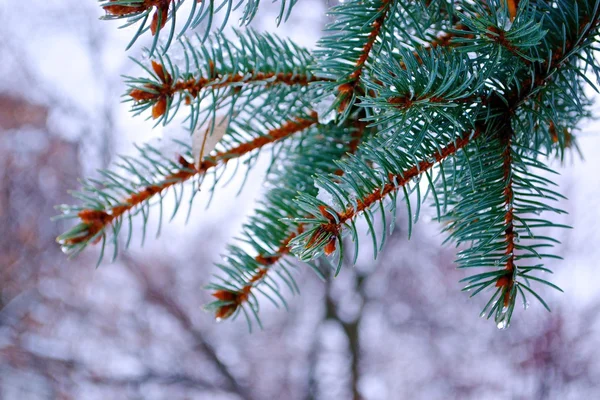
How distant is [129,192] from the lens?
313 millimetres

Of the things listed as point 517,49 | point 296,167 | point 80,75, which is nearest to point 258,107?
point 296,167

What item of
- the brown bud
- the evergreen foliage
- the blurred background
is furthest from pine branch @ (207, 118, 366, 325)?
the blurred background

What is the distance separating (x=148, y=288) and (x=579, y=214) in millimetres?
1992

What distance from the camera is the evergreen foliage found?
208mm

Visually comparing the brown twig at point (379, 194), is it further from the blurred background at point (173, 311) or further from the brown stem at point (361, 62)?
the blurred background at point (173, 311)

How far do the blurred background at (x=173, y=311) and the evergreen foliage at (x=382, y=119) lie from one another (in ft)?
5.48

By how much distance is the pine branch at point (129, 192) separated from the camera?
0.29 metres

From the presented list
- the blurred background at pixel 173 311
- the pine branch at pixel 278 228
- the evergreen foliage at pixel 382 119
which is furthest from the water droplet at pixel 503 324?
the blurred background at pixel 173 311

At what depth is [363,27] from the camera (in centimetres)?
24

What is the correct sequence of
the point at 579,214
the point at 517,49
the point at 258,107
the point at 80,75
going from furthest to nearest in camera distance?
the point at 80,75 → the point at 579,214 → the point at 258,107 → the point at 517,49

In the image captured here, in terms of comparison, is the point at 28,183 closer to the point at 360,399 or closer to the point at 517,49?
the point at 360,399

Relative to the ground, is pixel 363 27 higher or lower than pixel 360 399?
higher

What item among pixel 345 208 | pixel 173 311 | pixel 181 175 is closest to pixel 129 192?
pixel 181 175

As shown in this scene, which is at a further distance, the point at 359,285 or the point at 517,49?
the point at 359,285
